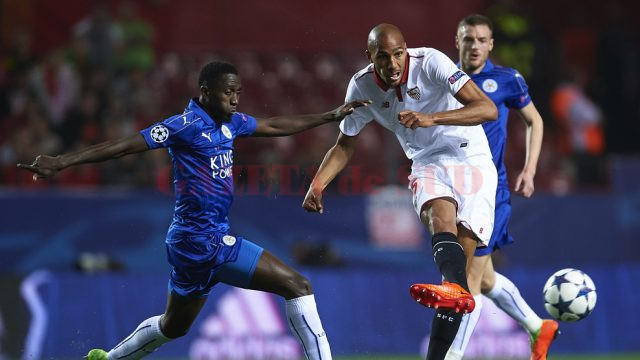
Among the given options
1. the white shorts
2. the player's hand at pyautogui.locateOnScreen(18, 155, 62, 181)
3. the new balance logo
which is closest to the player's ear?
the player's hand at pyautogui.locateOnScreen(18, 155, 62, 181)

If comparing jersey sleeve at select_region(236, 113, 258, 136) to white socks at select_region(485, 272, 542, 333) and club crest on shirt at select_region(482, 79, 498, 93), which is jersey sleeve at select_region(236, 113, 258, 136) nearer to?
club crest on shirt at select_region(482, 79, 498, 93)

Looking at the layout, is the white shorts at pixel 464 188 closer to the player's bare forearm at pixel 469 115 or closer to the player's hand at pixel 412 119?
the player's bare forearm at pixel 469 115

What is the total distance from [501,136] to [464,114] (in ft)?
4.50

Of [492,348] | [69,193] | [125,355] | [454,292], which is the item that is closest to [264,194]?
[69,193]

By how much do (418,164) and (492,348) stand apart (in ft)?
14.7

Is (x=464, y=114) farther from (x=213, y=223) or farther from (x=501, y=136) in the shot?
(x=213, y=223)

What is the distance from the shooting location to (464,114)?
22.7 ft

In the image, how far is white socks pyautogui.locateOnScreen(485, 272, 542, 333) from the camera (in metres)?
8.28

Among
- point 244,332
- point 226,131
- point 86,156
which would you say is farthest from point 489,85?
point 244,332

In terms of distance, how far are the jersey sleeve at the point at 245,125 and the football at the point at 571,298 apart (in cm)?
256

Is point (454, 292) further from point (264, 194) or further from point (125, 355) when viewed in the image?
point (264, 194)

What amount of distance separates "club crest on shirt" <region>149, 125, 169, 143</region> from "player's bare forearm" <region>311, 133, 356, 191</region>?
4.10 feet

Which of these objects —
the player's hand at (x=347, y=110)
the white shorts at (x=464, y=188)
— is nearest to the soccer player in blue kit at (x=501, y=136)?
the white shorts at (x=464, y=188)

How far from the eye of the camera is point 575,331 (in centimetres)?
1198
